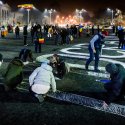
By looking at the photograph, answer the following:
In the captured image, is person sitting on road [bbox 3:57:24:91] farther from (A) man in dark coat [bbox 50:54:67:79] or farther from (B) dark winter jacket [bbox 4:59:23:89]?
(A) man in dark coat [bbox 50:54:67:79]

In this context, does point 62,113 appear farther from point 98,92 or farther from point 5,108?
point 98,92

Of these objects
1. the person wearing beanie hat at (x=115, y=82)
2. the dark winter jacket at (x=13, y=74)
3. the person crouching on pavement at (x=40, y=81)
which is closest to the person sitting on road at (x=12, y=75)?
the dark winter jacket at (x=13, y=74)

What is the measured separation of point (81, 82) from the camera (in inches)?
440

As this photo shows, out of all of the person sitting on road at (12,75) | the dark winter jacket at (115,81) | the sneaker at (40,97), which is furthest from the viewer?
the person sitting on road at (12,75)

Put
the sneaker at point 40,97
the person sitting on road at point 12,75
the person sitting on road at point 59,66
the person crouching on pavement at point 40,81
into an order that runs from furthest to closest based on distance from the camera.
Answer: the person sitting on road at point 59,66, the person sitting on road at point 12,75, the sneaker at point 40,97, the person crouching on pavement at point 40,81

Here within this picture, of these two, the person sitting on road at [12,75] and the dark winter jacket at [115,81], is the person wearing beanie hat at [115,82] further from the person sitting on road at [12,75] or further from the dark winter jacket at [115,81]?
the person sitting on road at [12,75]

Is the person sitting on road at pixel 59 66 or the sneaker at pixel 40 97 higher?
the person sitting on road at pixel 59 66

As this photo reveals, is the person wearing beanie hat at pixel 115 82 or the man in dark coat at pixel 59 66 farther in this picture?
the man in dark coat at pixel 59 66

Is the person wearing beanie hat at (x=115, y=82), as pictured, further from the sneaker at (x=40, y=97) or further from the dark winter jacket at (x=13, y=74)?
the dark winter jacket at (x=13, y=74)

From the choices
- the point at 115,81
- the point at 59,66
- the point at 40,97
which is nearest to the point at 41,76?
the point at 40,97

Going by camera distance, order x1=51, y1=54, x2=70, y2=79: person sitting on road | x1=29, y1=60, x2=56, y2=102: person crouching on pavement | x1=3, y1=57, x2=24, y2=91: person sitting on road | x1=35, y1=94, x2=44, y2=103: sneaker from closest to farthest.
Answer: x1=29, y1=60, x2=56, y2=102: person crouching on pavement
x1=35, y1=94, x2=44, y2=103: sneaker
x1=3, y1=57, x2=24, y2=91: person sitting on road
x1=51, y1=54, x2=70, y2=79: person sitting on road

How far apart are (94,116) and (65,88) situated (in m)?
2.90

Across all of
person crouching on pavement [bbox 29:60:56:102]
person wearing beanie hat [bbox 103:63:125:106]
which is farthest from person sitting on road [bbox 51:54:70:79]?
person wearing beanie hat [bbox 103:63:125:106]

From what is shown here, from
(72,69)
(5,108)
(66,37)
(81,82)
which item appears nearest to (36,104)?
(5,108)
